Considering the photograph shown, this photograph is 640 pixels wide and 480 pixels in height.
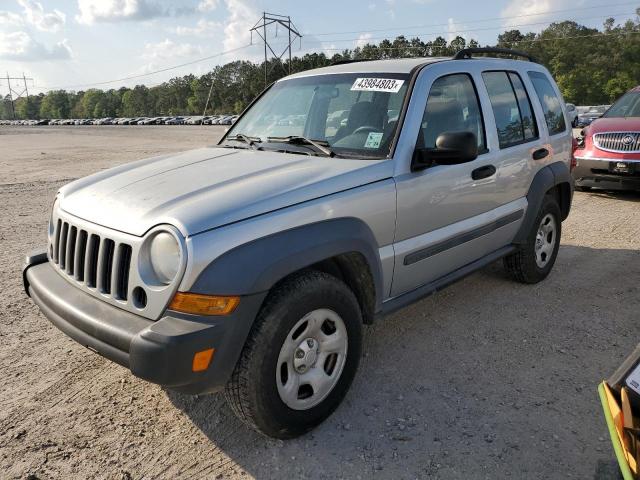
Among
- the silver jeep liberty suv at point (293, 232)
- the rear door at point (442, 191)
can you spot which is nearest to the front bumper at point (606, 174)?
the silver jeep liberty suv at point (293, 232)

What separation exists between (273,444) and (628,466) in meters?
1.59

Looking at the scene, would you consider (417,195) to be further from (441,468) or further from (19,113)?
(19,113)

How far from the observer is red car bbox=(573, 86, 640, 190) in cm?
804

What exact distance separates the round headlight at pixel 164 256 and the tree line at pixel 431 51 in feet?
68.7

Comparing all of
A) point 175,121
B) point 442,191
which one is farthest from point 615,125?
point 175,121

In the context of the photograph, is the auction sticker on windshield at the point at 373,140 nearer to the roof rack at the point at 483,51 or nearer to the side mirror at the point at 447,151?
the side mirror at the point at 447,151

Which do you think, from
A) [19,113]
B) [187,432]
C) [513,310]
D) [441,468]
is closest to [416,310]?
[513,310]

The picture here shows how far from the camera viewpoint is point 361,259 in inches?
115

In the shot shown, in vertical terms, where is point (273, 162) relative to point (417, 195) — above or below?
above

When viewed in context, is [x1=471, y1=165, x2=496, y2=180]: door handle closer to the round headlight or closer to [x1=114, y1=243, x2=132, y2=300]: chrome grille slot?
the round headlight

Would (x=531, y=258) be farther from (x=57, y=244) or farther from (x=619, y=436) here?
(x=57, y=244)

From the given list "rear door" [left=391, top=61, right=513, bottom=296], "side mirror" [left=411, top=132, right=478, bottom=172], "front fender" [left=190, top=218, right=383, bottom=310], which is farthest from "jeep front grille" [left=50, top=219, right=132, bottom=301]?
"side mirror" [left=411, top=132, right=478, bottom=172]

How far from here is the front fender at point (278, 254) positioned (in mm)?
2264

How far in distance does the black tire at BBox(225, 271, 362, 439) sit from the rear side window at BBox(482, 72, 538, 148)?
2136mm
